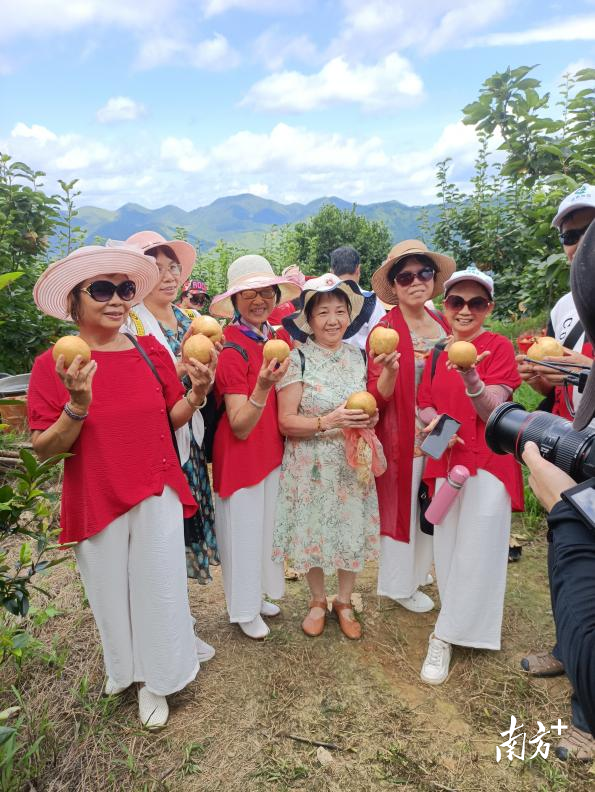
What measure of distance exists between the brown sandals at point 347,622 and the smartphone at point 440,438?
4.17ft

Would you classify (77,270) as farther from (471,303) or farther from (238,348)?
(471,303)

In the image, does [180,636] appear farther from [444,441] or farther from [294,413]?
[444,441]

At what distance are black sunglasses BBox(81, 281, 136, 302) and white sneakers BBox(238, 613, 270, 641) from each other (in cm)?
208

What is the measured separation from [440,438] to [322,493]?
725 millimetres

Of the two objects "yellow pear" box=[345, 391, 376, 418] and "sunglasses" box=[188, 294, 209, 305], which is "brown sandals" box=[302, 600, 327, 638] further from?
"sunglasses" box=[188, 294, 209, 305]

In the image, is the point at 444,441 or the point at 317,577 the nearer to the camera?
the point at 444,441

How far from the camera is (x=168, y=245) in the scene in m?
3.13

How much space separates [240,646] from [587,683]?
8.05 ft

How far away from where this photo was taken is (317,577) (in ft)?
10.7

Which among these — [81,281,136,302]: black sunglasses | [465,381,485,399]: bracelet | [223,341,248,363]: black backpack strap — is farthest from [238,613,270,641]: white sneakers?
[81,281,136,302]: black sunglasses

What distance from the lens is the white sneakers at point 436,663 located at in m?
2.84

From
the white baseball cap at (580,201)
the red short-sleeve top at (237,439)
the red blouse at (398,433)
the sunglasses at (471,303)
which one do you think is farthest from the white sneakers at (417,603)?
the white baseball cap at (580,201)

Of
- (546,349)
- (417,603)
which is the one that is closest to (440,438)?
(546,349)

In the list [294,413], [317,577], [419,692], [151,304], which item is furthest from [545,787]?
[151,304]
